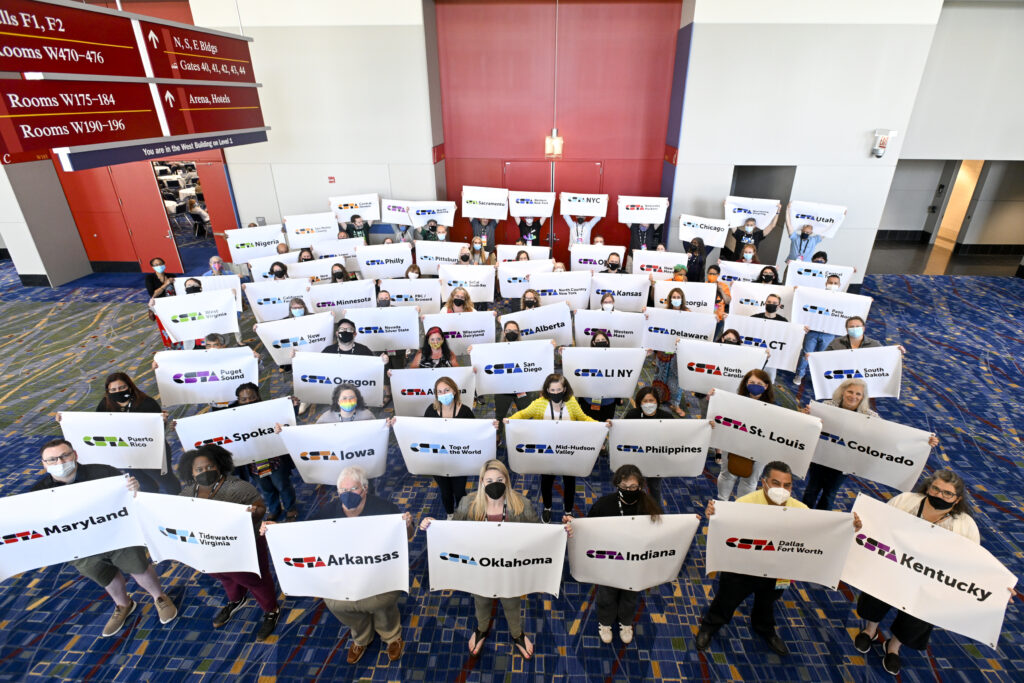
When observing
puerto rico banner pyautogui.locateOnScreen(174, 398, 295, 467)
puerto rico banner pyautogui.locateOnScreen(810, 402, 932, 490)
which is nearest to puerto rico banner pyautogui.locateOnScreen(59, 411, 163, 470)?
puerto rico banner pyautogui.locateOnScreen(174, 398, 295, 467)

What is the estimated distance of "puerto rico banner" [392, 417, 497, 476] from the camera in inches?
204

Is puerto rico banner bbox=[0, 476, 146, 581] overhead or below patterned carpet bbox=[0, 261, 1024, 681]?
overhead

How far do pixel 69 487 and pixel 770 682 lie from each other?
6.19 m

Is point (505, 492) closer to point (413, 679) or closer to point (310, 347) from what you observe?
point (413, 679)

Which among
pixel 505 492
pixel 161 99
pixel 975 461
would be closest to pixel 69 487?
pixel 505 492

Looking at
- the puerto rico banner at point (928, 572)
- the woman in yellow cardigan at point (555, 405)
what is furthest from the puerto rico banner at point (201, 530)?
the puerto rico banner at point (928, 572)

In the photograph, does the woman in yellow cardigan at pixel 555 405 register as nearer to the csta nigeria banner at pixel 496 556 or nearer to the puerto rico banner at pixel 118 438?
the csta nigeria banner at pixel 496 556

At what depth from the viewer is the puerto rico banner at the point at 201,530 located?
4211 millimetres

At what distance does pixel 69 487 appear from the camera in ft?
13.9

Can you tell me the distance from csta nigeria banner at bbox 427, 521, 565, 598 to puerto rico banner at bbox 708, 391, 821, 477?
2541 mm

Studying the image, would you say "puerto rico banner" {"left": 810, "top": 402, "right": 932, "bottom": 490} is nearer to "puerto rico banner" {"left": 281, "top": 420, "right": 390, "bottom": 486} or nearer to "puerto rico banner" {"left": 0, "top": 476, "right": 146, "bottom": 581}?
"puerto rico banner" {"left": 281, "top": 420, "right": 390, "bottom": 486}

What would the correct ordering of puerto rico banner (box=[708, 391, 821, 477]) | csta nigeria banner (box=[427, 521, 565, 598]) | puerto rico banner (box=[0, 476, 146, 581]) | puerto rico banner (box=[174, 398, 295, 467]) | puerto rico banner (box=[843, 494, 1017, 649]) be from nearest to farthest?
puerto rico banner (box=[843, 494, 1017, 649])
csta nigeria banner (box=[427, 521, 565, 598])
puerto rico banner (box=[0, 476, 146, 581])
puerto rico banner (box=[708, 391, 821, 477])
puerto rico banner (box=[174, 398, 295, 467])

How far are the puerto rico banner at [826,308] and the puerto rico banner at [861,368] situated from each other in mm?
1633

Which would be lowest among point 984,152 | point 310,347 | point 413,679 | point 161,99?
point 413,679
